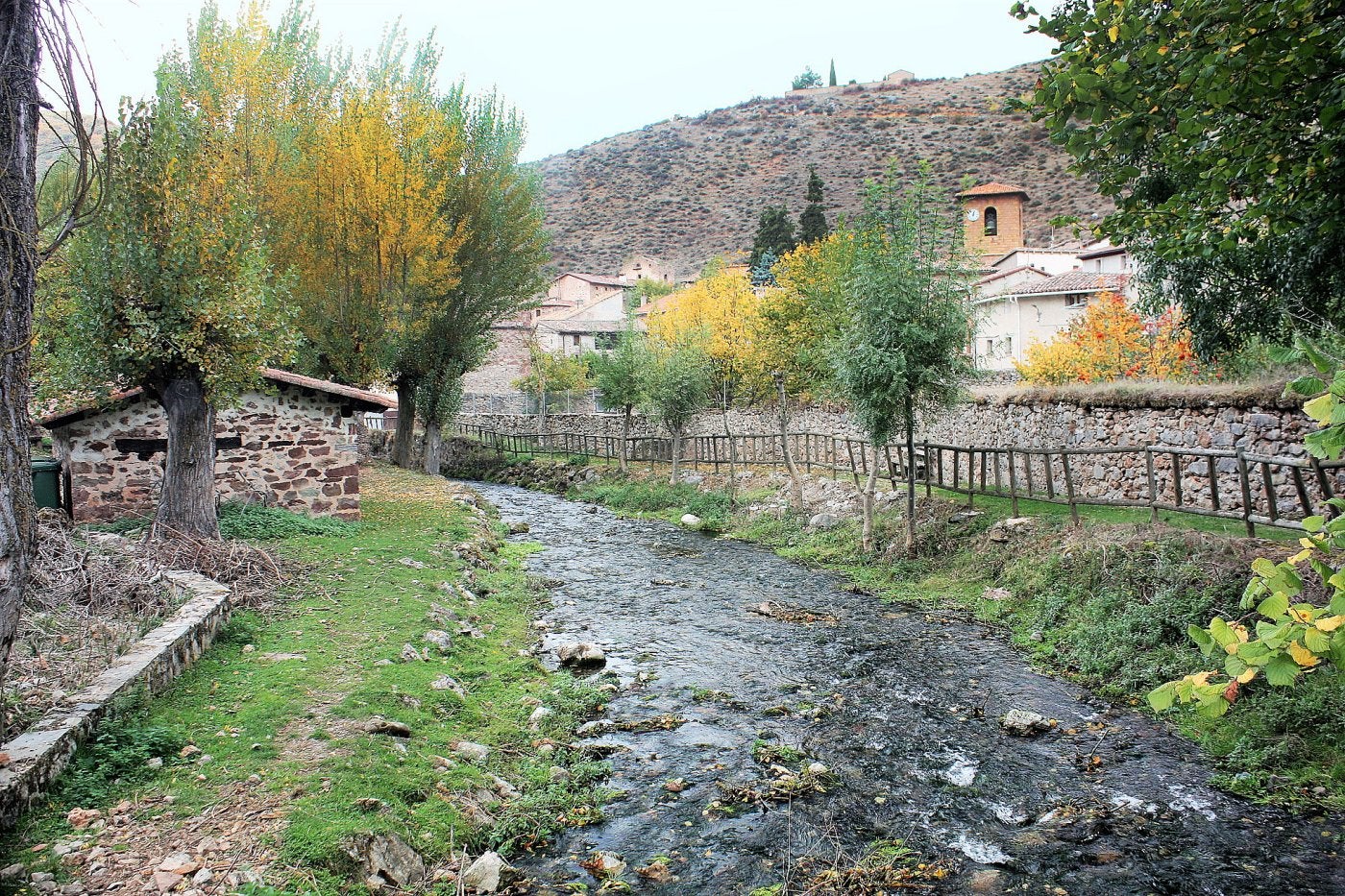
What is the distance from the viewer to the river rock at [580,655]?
9.95 meters

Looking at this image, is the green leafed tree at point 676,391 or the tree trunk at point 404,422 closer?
the tree trunk at point 404,422

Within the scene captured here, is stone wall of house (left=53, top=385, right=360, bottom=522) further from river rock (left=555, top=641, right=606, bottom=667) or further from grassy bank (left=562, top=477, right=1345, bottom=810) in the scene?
grassy bank (left=562, top=477, right=1345, bottom=810)

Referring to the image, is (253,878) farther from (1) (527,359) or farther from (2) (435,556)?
(1) (527,359)

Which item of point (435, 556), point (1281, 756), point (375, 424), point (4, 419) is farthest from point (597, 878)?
point (375, 424)

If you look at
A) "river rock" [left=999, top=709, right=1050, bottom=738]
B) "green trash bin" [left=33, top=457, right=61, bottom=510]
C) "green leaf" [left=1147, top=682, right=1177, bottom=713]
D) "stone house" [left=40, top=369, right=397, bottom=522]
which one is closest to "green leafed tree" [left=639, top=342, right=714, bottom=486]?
"stone house" [left=40, top=369, right=397, bottom=522]

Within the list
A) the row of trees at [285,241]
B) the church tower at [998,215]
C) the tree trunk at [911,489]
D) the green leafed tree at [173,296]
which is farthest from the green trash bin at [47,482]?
the church tower at [998,215]

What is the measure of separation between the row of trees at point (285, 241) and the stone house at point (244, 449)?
4.65ft

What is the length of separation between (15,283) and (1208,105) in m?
7.99

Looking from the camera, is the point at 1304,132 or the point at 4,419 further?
the point at 1304,132

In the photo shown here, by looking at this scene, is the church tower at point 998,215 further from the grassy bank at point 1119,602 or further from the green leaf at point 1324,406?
the green leaf at point 1324,406

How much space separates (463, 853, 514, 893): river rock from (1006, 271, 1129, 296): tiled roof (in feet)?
92.9

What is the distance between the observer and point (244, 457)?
1462 cm

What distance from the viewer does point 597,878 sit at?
214 inches

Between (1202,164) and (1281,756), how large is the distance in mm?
4930
